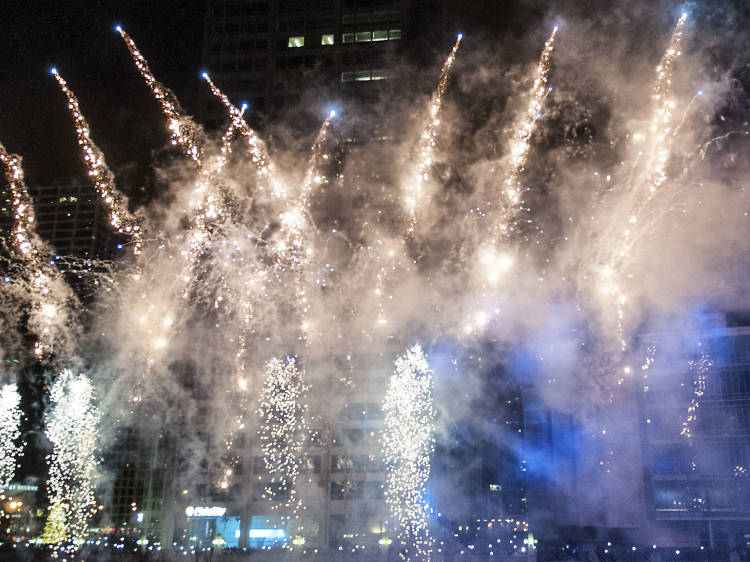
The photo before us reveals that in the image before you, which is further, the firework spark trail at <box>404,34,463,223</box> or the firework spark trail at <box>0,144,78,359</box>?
the firework spark trail at <box>404,34,463,223</box>

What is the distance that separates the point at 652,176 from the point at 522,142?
8.11 ft

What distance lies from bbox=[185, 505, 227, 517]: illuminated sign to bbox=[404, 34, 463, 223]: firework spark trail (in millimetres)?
19685

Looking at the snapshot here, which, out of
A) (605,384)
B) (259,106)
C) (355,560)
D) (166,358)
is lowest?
Result: (355,560)

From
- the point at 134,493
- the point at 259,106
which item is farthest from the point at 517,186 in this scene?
the point at 134,493

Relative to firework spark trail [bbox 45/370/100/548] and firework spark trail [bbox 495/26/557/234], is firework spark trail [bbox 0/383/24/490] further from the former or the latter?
firework spark trail [bbox 495/26/557/234]

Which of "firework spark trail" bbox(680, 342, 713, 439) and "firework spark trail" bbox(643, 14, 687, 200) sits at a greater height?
"firework spark trail" bbox(643, 14, 687, 200)

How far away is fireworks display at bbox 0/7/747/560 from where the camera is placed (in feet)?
38.2

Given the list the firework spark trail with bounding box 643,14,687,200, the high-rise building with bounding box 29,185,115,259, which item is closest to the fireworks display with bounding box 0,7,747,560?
the firework spark trail with bounding box 643,14,687,200

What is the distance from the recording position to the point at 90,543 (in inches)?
472

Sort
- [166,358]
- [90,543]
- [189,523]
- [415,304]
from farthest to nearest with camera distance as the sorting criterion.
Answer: [189,523]
[166,358]
[415,304]
[90,543]

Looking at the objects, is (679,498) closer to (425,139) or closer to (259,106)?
(425,139)

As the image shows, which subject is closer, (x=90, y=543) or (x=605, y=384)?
A: (x=90, y=543)

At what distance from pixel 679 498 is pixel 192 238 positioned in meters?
17.2

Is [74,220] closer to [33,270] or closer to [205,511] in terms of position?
[33,270]
